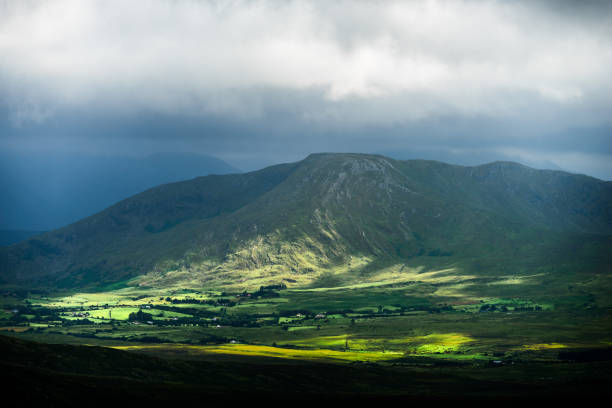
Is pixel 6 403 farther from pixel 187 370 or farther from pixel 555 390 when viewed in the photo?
pixel 555 390

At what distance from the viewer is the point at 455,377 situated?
606ft

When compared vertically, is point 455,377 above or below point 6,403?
below

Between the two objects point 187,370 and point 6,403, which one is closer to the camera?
point 6,403

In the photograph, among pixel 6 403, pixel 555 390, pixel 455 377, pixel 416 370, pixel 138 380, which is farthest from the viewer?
pixel 416 370

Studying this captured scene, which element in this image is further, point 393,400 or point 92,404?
point 393,400

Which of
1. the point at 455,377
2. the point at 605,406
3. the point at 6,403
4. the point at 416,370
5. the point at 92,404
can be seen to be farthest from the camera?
the point at 416,370

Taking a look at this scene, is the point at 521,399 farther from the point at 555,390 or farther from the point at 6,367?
the point at 6,367

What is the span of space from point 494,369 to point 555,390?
130 feet

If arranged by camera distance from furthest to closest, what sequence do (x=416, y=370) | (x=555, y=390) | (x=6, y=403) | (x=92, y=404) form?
(x=416, y=370) < (x=555, y=390) < (x=92, y=404) < (x=6, y=403)

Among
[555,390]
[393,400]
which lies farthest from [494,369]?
[393,400]

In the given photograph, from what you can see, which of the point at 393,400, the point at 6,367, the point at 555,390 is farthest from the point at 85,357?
the point at 555,390

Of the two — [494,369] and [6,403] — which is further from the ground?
[6,403]

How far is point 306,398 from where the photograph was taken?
14512 cm

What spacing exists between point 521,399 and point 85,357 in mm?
109438
